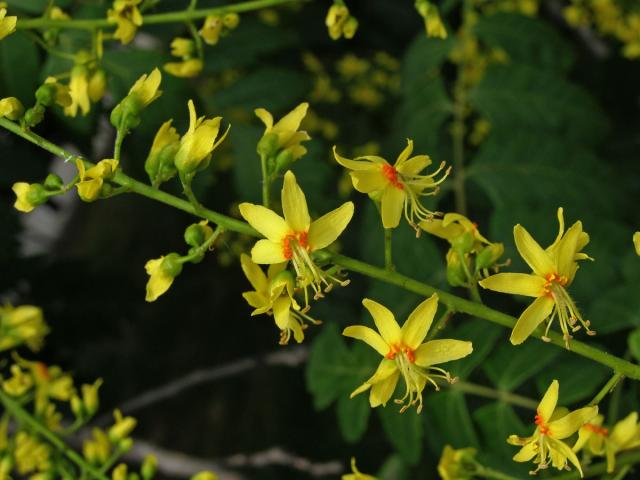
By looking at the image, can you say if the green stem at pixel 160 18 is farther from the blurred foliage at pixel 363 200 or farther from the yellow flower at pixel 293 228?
the yellow flower at pixel 293 228

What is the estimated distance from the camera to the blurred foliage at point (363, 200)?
2027 mm

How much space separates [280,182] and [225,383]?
68.0 inches

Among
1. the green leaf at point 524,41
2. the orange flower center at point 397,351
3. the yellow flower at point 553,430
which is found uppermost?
the orange flower center at point 397,351

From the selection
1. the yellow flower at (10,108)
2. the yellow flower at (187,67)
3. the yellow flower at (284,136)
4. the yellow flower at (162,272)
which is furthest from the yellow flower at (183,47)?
the yellow flower at (162,272)

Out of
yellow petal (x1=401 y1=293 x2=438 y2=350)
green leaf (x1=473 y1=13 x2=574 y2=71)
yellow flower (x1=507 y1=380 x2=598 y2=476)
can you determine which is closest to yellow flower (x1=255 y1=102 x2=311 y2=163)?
yellow petal (x1=401 y1=293 x2=438 y2=350)

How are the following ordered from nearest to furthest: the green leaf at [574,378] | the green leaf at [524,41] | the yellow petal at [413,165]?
the yellow petal at [413,165], the green leaf at [574,378], the green leaf at [524,41]

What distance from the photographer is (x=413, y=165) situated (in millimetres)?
1423

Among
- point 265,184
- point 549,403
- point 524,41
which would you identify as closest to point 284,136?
point 265,184

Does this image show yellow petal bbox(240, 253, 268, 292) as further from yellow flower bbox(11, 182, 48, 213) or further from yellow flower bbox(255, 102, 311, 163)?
yellow flower bbox(11, 182, 48, 213)

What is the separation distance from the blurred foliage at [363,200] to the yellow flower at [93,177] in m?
0.75

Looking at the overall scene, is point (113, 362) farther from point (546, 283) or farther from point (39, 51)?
point (546, 283)

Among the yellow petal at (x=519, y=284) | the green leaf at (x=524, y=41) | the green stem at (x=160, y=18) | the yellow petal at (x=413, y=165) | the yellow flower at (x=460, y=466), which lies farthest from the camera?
the green leaf at (x=524, y=41)

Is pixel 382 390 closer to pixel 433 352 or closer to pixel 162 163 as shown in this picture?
pixel 433 352

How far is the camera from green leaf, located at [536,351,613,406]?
1.87 m
